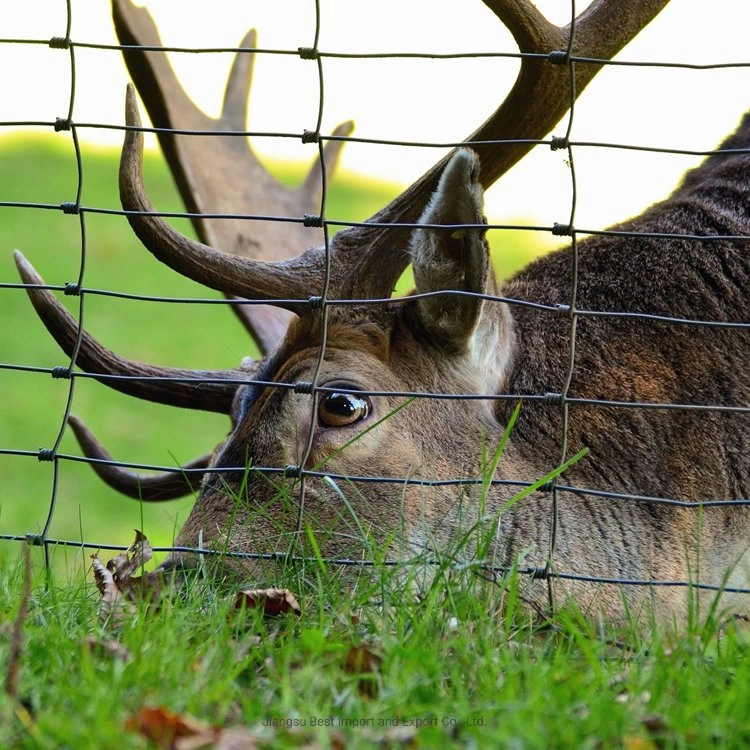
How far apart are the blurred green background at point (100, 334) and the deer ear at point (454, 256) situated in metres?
5.50

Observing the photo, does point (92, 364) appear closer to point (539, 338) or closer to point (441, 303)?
point (441, 303)

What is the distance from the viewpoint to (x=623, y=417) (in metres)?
3.91

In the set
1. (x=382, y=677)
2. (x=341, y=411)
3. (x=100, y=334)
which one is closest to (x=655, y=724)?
(x=382, y=677)

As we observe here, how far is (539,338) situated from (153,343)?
12312mm

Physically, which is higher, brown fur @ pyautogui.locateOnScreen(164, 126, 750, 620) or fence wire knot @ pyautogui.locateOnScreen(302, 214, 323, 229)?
fence wire knot @ pyautogui.locateOnScreen(302, 214, 323, 229)

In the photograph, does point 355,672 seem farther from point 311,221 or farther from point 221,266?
point 221,266

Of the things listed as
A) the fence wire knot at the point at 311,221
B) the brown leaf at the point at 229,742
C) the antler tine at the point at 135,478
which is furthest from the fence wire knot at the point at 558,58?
the antler tine at the point at 135,478

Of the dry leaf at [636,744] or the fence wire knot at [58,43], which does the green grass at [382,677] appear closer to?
the dry leaf at [636,744]

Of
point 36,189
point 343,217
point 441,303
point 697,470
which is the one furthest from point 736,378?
point 36,189

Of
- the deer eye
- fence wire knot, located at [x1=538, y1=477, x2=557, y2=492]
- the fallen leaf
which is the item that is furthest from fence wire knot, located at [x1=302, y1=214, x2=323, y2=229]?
the fallen leaf

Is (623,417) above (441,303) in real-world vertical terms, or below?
below

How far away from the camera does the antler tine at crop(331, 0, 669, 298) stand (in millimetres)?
3699

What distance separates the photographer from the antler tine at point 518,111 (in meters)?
3.70

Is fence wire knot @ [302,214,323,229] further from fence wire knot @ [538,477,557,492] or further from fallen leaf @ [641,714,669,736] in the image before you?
fallen leaf @ [641,714,669,736]
